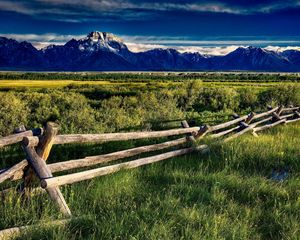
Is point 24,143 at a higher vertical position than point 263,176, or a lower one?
higher

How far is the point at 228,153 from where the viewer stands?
792cm

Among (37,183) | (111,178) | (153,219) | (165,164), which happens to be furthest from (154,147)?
(153,219)

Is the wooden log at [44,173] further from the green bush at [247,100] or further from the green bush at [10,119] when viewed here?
the green bush at [247,100]

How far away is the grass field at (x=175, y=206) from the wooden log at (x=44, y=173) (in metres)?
0.10

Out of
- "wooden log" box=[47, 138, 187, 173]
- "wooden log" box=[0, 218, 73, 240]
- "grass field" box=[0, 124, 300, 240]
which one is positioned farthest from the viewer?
"wooden log" box=[47, 138, 187, 173]

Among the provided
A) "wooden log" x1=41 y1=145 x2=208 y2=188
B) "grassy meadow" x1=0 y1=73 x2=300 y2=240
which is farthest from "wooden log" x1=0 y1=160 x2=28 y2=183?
"wooden log" x1=41 y1=145 x2=208 y2=188

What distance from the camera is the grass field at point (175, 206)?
160 inches

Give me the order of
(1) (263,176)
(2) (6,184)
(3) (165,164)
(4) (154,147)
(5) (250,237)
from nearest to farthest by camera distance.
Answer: (5) (250,237) < (2) (6,184) < (1) (263,176) < (3) (165,164) < (4) (154,147)

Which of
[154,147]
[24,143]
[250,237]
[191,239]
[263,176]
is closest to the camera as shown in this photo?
[191,239]

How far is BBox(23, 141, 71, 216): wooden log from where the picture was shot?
4.46 metres

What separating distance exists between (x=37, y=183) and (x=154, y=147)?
2.99 metres

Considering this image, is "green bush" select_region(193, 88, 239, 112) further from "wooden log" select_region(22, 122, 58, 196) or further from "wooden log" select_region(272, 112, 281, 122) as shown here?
"wooden log" select_region(22, 122, 58, 196)

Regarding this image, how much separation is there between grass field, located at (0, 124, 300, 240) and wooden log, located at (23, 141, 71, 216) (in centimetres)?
10

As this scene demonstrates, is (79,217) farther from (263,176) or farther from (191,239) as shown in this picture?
(263,176)
